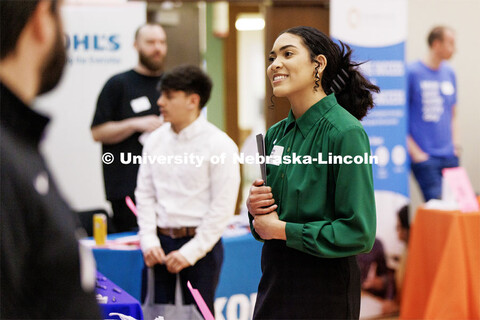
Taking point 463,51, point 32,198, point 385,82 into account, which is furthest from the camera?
point 463,51

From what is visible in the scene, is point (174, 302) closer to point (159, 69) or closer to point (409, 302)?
point (159, 69)

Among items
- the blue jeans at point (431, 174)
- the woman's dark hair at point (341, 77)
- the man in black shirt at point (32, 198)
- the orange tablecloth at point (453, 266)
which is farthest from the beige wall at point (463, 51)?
the man in black shirt at point (32, 198)

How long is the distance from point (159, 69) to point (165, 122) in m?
0.30

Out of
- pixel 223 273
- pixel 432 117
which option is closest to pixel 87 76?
pixel 223 273

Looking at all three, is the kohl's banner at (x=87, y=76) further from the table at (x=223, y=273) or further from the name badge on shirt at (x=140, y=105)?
the table at (x=223, y=273)

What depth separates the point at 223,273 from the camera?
2658mm

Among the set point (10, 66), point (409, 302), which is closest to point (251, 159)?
point (10, 66)

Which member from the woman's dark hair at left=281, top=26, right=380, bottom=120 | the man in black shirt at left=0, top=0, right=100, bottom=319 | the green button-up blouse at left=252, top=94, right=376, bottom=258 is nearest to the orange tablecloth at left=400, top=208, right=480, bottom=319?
the woman's dark hair at left=281, top=26, right=380, bottom=120

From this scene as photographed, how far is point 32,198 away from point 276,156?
90 cm

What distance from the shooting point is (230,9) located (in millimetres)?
2959

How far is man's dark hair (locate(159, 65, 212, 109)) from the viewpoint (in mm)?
2258

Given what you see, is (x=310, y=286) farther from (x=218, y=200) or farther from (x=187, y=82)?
(x=187, y=82)

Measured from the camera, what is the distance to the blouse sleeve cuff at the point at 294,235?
53.8 inches

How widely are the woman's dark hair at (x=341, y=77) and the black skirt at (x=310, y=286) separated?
1.33ft
